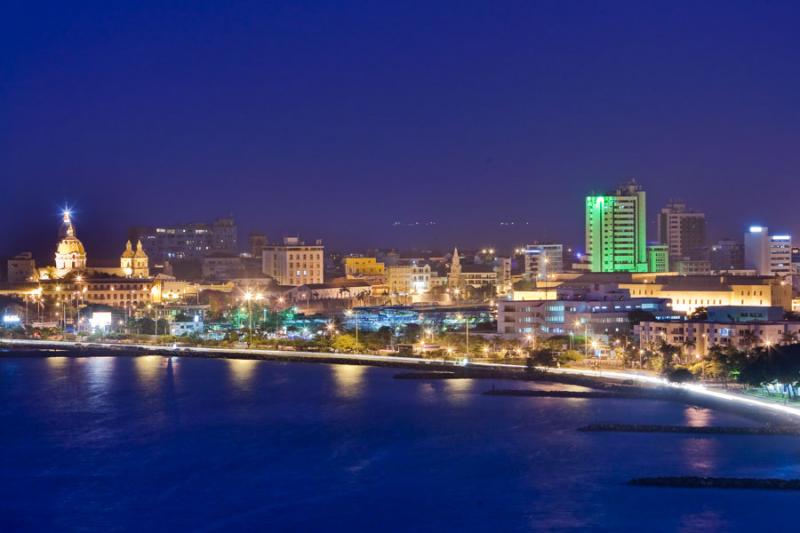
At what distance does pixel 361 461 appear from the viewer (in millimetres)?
11375

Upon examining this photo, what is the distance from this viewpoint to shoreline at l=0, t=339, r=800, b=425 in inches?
555

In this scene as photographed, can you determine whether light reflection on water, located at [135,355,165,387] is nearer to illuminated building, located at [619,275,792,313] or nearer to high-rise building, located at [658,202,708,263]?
illuminated building, located at [619,275,792,313]

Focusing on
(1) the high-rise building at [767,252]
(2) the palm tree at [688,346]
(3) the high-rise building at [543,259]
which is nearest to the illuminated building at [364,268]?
(3) the high-rise building at [543,259]

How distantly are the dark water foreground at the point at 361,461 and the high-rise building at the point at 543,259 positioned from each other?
72.7 ft

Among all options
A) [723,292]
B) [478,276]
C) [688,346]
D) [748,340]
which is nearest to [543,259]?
[478,276]

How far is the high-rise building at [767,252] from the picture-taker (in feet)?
114

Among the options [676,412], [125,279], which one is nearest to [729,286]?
[676,412]

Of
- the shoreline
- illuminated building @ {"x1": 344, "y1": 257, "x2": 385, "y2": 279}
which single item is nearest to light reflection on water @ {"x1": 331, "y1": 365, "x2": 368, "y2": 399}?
the shoreline

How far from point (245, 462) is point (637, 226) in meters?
23.1

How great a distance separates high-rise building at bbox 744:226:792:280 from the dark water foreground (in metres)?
19.9

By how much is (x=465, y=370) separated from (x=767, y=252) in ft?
62.2

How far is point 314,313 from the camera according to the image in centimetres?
2897

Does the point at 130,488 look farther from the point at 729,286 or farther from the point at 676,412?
the point at 729,286

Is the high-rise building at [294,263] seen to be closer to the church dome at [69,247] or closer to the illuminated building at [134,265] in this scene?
the illuminated building at [134,265]
